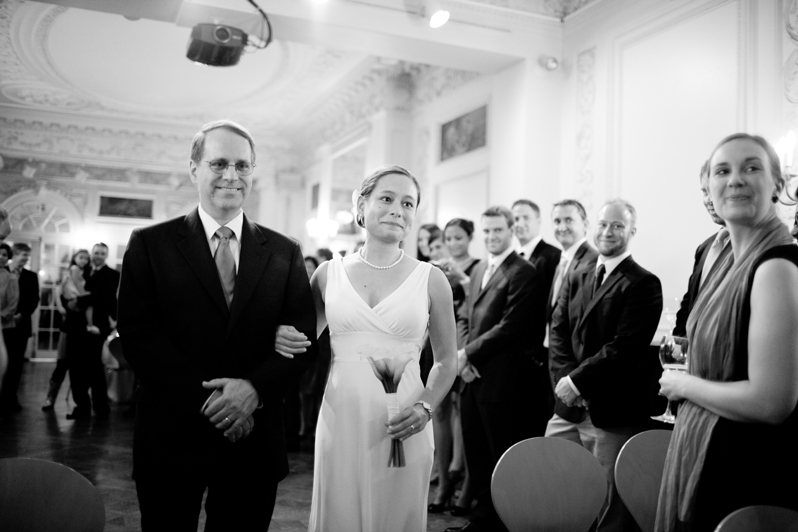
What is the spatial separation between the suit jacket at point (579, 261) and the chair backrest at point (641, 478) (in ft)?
5.51

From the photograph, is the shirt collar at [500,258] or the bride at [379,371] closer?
the bride at [379,371]

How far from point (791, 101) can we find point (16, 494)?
444 centimetres

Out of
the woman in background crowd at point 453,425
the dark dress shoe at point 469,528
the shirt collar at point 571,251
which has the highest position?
the shirt collar at point 571,251

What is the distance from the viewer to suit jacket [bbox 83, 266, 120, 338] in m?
6.80

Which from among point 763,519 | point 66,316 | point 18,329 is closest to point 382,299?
point 763,519

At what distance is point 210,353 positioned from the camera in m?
1.82

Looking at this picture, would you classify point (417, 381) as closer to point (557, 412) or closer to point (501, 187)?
point (557, 412)

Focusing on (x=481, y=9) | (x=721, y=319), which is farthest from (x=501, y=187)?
(x=721, y=319)

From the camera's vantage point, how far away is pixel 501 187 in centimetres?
630

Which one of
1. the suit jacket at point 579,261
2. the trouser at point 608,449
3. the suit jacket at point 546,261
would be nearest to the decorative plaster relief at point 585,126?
the suit jacket at point 546,261

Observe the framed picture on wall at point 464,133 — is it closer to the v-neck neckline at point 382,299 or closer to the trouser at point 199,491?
the v-neck neckline at point 382,299

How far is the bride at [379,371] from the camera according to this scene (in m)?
2.03

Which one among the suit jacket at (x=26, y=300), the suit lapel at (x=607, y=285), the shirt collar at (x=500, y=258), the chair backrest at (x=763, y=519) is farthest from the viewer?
the suit jacket at (x=26, y=300)

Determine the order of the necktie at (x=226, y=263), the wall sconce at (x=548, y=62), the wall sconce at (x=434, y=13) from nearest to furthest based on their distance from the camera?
the necktie at (x=226, y=263)
the wall sconce at (x=434, y=13)
the wall sconce at (x=548, y=62)
